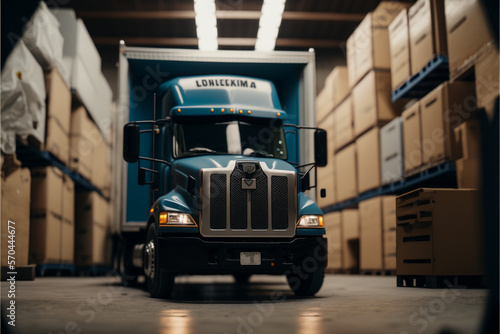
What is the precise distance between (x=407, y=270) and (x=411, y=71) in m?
3.64

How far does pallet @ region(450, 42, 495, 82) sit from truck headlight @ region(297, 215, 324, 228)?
297 centimetres

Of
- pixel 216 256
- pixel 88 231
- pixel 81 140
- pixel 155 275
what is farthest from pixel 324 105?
pixel 216 256

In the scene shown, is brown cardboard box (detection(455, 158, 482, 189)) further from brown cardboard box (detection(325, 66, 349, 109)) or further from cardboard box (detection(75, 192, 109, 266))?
cardboard box (detection(75, 192, 109, 266))

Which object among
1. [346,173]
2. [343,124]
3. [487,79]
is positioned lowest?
[346,173]

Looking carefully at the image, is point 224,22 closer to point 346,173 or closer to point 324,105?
point 324,105

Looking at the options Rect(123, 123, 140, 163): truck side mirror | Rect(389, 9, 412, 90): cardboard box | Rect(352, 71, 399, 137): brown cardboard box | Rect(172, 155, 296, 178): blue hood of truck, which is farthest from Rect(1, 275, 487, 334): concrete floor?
Rect(352, 71, 399, 137): brown cardboard box

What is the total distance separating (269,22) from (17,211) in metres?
8.29

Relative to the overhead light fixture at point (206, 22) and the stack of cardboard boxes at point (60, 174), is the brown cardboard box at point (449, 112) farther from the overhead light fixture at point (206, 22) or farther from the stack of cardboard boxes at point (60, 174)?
the overhead light fixture at point (206, 22)

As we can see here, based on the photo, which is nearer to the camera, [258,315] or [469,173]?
[258,315]

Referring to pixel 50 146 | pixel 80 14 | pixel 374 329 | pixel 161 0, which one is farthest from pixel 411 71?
pixel 80 14

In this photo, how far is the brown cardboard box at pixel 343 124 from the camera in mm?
11867

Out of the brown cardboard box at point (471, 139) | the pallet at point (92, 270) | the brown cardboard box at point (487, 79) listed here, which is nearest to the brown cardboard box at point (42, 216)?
the pallet at point (92, 270)

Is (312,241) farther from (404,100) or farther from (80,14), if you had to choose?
(80,14)

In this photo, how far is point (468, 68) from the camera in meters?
7.33
